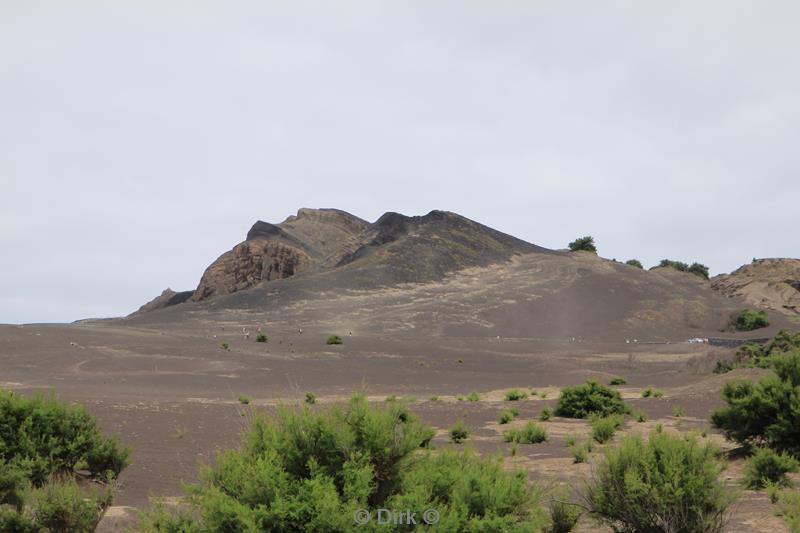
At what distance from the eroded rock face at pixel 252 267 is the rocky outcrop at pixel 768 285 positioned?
57.7 metres

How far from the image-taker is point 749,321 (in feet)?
257

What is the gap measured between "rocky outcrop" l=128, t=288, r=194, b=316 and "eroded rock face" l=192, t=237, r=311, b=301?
16160 millimetres

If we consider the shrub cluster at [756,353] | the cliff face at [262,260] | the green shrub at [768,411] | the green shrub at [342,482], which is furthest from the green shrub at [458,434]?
the cliff face at [262,260]

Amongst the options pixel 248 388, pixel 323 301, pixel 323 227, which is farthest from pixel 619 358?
pixel 323 227

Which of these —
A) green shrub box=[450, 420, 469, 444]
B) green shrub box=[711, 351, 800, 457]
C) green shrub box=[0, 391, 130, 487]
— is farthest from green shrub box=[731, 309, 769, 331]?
green shrub box=[0, 391, 130, 487]

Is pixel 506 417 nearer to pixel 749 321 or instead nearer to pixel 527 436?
pixel 527 436

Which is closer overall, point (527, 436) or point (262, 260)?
point (527, 436)

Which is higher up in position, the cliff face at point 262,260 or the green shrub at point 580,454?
the cliff face at point 262,260

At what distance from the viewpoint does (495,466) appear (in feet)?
19.9

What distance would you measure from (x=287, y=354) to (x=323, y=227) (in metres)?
77.1

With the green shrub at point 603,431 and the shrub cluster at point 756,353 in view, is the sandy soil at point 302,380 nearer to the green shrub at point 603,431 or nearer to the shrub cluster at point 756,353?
the green shrub at point 603,431

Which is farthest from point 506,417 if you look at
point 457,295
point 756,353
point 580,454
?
point 457,295

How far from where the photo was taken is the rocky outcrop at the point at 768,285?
97.9 meters

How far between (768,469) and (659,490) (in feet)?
18.5
